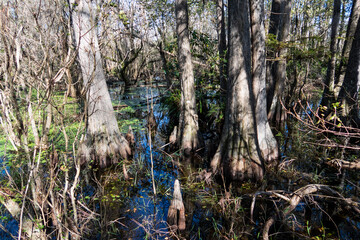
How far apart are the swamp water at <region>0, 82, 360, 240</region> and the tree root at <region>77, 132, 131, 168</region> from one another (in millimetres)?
326

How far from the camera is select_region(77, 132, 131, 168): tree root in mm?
5691

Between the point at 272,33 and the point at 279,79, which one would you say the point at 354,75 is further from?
the point at 272,33

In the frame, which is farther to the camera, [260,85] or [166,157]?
[166,157]

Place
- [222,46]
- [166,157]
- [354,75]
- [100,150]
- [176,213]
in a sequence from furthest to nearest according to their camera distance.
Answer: [222,46], [166,157], [354,75], [100,150], [176,213]

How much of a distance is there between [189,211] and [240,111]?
7.59 feet

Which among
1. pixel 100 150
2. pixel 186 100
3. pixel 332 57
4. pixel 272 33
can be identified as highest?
pixel 272 33

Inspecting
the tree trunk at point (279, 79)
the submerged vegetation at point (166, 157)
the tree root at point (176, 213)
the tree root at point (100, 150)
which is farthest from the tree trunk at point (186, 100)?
the tree trunk at point (279, 79)

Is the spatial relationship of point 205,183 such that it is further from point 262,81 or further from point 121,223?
point 262,81

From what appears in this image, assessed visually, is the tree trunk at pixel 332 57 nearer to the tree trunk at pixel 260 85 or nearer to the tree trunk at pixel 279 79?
the tree trunk at pixel 279 79

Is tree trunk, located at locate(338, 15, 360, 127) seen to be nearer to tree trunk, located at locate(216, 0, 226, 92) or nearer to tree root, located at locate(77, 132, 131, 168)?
tree trunk, located at locate(216, 0, 226, 92)

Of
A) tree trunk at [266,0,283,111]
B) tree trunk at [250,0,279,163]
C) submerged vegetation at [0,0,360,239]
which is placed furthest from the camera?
tree trunk at [266,0,283,111]

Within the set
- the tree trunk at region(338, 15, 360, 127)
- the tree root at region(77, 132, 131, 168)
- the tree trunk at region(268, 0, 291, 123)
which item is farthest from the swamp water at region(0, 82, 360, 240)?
the tree trunk at region(268, 0, 291, 123)

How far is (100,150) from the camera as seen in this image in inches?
228

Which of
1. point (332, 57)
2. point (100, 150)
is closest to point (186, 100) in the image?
point (100, 150)
